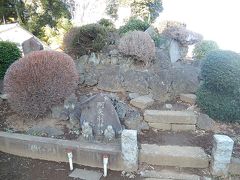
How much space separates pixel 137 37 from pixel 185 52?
2.36 m

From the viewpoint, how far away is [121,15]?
741 inches

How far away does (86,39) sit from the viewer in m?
7.16

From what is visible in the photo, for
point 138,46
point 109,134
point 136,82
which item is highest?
point 138,46

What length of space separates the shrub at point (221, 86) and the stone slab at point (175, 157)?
124 centimetres

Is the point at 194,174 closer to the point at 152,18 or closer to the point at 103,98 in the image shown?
the point at 103,98

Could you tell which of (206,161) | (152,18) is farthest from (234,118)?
(152,18)

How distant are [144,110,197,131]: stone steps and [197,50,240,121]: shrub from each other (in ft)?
1.55

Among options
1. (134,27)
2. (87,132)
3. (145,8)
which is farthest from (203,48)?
(145,8)

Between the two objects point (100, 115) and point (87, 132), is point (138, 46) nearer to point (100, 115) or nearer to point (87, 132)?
point (100, 115)

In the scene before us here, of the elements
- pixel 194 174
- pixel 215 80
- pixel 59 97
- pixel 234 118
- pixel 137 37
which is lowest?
pixel 194 174

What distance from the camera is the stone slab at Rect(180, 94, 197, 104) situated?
6160mm

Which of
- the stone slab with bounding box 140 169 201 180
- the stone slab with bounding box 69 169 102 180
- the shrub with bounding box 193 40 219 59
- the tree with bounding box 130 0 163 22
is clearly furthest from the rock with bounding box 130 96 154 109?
the tree with bounding box 130 0 163 22

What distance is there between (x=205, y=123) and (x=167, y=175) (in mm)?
1607

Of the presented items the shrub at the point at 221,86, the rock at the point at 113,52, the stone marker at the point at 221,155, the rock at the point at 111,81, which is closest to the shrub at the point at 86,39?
the rock at the point at 113,52
